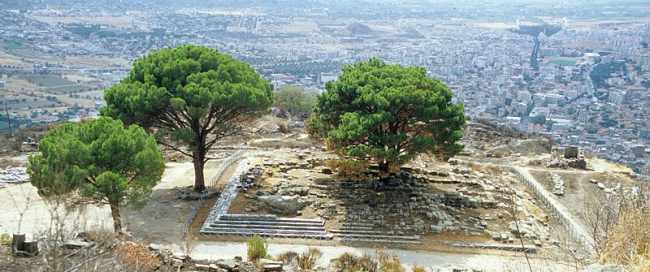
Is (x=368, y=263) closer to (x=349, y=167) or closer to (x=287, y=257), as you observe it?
(x=287, y=257)

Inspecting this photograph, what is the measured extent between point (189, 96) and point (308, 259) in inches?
342

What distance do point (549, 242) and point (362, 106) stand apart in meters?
8.44

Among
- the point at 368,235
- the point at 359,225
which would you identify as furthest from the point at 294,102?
the point at 368,235

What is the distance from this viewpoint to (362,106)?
1031 inches

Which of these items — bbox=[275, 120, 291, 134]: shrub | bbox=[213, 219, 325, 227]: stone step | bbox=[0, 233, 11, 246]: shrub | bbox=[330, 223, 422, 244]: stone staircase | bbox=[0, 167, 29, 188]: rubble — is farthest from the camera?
bbox=[275, 120, 291, 134]: shrub

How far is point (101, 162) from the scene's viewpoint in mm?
21391

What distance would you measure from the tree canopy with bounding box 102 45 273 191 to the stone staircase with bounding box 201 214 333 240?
364cm

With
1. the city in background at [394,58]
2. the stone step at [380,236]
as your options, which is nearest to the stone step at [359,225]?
the stone step at [380,236]

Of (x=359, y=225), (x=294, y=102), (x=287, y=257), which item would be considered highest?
(x=287, y=257)

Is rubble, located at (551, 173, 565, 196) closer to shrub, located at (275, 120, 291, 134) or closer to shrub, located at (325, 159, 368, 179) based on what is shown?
shrub, located at (325, 159, 368, 179)

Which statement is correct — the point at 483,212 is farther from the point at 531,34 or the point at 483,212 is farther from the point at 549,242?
the point at 531,34

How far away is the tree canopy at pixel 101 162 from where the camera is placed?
67.7 feet

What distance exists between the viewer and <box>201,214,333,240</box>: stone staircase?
78.0 ft

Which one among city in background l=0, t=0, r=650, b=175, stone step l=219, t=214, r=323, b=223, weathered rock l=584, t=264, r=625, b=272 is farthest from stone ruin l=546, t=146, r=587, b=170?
weathered rock l=584, t=264, r=625, b=272
